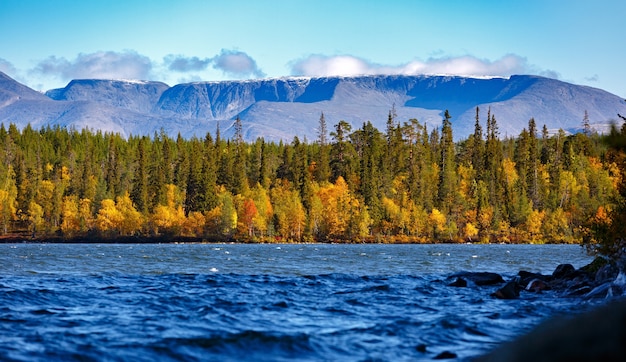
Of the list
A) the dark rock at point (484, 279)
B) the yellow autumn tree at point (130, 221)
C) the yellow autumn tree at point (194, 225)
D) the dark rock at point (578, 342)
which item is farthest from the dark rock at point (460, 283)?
the yellow autumn tree at point (130, 221)

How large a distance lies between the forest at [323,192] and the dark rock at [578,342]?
134 metres

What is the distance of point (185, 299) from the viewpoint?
27750mm

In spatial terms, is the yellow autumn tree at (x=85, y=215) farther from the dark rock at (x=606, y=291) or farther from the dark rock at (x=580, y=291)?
the dark rock at (x=606, y=291)

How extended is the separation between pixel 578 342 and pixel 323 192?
148 metres

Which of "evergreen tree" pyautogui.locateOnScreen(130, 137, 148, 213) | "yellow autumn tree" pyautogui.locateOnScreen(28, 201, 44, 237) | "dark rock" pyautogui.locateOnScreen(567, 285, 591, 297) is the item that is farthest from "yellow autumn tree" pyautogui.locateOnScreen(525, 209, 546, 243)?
"dark rock" pyautogui.locateOnScreen(567, 285, 591, 297)

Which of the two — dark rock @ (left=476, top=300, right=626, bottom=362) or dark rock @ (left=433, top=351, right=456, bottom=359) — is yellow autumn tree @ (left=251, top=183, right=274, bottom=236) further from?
dark rock @ (left=476, top=300, right=626, bottom=362)

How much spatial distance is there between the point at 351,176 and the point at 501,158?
3267cm

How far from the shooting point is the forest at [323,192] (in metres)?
148

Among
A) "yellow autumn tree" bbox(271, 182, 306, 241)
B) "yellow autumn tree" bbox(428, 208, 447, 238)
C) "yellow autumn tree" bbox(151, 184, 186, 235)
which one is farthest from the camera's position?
"yellow autumn tree" bbox(151, 184, 186, 235)

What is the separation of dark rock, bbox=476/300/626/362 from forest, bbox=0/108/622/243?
439 feet

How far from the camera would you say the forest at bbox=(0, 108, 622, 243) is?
147625 mm

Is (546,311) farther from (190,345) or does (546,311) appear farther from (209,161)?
(209,161)

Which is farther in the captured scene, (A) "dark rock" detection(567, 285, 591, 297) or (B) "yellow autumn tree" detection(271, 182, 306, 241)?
(B) "yellow autumn tree" detection(271, 182, 306, 241)

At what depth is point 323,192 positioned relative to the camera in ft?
510
